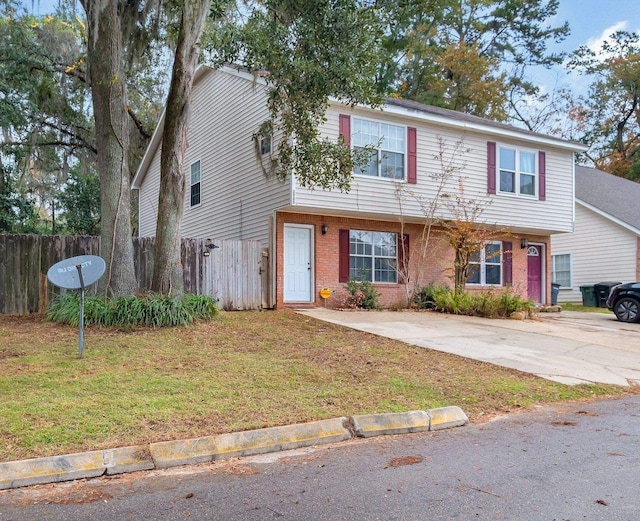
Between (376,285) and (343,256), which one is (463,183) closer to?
(376,285)

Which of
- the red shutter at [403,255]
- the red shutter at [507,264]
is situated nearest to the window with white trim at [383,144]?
the red shutter at [403,255]

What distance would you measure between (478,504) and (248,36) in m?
8.25

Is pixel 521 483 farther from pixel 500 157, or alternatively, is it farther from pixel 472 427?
pixel 500 157

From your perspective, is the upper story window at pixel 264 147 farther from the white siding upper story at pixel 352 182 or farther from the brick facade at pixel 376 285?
the brick facade at pixel 376 285

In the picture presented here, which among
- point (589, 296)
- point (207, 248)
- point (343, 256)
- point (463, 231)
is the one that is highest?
point (463, 231)

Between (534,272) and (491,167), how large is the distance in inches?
192

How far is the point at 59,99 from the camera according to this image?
17438mm

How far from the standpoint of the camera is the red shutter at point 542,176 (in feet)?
59.7

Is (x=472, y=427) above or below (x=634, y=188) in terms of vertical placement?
below

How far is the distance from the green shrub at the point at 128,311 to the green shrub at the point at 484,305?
751 cm

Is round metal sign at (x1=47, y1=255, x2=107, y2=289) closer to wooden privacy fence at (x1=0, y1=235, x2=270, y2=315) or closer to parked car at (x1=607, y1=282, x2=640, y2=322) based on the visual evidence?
wooden privacy fence at (x1=0, y1=235, x2=270, y2=315)

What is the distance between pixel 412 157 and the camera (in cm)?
1562

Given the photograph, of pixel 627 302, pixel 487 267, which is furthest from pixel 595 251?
pixel 627 302

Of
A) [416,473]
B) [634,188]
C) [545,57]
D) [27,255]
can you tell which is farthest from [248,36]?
[545,57]
